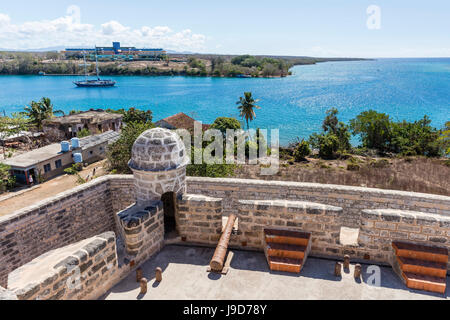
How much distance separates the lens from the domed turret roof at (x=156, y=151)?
23.0ft

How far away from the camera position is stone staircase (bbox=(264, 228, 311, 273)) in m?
6.67

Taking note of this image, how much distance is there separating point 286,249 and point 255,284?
109 cm

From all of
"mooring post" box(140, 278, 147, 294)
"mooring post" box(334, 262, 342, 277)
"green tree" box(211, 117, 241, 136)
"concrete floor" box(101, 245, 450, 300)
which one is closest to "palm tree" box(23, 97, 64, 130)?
"green tree" box(211, 117, 241, 136)

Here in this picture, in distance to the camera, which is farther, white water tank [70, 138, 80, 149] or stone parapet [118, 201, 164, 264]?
white water tank [70, 138, 80, 149]

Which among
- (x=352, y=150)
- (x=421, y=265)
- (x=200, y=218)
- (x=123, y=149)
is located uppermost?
(x=200, y=218)

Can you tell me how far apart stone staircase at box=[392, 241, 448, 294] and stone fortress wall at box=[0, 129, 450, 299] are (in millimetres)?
222

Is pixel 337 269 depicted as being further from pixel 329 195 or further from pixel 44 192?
pixel 44 192

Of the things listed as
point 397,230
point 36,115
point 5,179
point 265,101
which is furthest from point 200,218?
point 265,101

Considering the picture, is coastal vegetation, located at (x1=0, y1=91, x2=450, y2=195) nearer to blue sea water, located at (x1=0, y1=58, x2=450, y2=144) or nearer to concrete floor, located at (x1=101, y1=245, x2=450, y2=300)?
blue sea water, located at (x1=0, y1=58, x2=450, y2=144)

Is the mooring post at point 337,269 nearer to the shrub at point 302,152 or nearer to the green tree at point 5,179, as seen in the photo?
the green tree at point 5,179

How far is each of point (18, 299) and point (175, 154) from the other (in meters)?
4.07

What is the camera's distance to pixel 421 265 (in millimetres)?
6266
